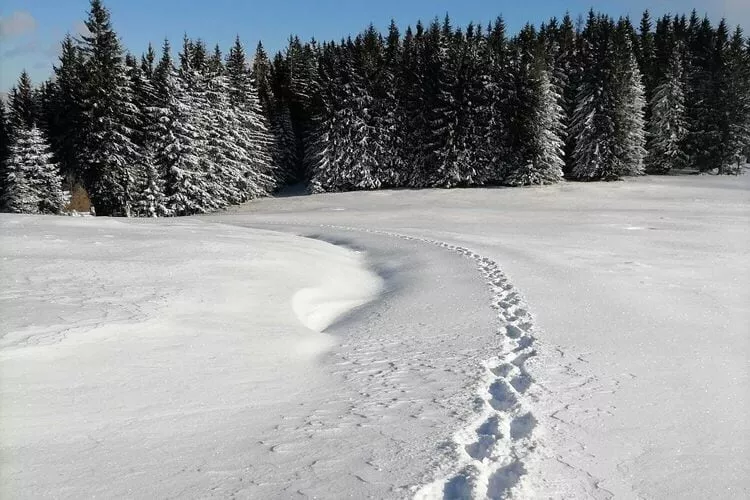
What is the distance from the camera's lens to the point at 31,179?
3419 centimetres

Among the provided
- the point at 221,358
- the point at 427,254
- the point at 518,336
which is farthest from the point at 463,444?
the point at 427,254

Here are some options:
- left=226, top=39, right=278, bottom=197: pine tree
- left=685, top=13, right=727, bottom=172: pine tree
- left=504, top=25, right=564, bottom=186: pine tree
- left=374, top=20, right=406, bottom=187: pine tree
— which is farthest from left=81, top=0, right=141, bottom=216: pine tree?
left=685, top=13, right=727, bottom=172: pine tree

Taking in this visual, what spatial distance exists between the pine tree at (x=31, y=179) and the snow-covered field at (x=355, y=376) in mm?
22775

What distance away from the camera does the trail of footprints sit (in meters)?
3.79

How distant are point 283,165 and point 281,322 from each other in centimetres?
4925

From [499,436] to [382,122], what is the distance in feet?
143

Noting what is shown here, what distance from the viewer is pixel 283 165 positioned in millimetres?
55938

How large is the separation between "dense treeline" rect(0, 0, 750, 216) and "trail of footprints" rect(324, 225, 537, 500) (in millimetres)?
34426

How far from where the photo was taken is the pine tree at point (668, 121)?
155 ft

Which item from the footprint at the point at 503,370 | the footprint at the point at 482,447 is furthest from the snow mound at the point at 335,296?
the footprint at the point at 482,447

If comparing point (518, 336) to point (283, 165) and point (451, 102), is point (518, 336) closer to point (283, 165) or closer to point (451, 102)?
point (451, 102)

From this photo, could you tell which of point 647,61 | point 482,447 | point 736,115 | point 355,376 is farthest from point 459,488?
point 647,61

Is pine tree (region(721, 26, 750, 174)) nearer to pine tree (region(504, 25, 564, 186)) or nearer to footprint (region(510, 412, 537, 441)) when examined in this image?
pine tree (region(504, 25, 564, 186))

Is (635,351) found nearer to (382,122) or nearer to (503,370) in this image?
(503,370)
